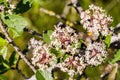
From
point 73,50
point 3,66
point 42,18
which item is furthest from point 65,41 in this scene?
point 42,18

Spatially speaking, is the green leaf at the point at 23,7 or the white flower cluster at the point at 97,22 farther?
the green leaf at the point at 23,7

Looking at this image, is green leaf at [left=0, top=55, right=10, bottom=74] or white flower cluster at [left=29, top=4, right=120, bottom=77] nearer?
white flower cluster at [left=29, top=4, right=120, bottom=77]

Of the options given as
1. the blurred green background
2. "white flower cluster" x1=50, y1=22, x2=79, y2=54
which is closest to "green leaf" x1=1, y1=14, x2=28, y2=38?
"white flower cluster" x1=50, y1=22, x2=79, y2=54

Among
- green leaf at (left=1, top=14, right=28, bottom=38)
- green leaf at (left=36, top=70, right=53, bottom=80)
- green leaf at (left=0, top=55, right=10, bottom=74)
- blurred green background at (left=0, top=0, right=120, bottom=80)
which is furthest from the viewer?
blurred green background at (left=0, top=0, right=120, bottom=80)

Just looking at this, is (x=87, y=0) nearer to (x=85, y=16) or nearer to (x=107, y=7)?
(x=107, y=7)

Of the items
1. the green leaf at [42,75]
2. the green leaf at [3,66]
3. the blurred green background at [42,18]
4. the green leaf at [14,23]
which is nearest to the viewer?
the green leaf at [42,75]

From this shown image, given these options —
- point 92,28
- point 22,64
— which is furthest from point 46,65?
point 22,64

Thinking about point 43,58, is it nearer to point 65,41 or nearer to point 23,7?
point 65,41

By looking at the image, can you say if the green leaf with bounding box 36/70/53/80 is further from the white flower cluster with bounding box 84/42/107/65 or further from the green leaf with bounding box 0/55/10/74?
the green leaf with bounding box 0/55/10/74

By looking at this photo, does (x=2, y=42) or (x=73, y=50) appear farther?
(x=2, y=42)

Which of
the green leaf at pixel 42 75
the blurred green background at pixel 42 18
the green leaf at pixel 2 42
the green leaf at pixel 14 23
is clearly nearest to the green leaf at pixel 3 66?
the green leaf at pixel 2 42

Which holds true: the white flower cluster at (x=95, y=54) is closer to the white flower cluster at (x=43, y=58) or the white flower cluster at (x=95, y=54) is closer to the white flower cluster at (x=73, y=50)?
the white flower cluster at (x=73, y=50)

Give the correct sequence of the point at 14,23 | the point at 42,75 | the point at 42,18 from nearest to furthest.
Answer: the point at 42,75, the point at 14,23, the point at 42,18
